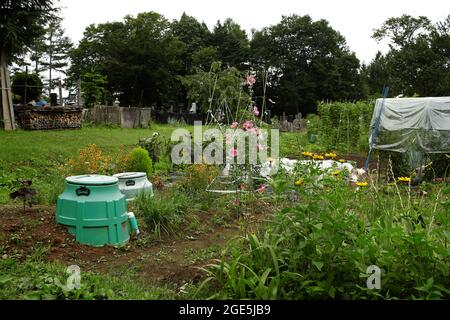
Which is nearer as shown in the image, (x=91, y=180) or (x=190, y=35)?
(x=91, y=180)

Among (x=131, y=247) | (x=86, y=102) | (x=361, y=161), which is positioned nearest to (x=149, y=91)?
(x=86, y=102)

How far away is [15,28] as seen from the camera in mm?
12234

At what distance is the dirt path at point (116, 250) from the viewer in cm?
321

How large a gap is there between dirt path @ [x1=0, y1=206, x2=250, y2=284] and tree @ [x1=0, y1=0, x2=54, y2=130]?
8.95 meters

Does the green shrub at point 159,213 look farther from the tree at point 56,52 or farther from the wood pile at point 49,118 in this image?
the tree at point 56,52

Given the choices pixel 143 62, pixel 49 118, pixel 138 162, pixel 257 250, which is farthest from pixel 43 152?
pixel 143 62

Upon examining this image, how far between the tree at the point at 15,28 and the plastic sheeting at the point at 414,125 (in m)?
9.66

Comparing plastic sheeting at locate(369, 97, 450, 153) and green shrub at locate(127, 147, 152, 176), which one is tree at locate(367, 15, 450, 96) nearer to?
plastic sheeting at locate(369, 97, 450, 153)

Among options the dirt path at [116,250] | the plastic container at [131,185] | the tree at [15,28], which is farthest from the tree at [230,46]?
the dirt path at [116,250]

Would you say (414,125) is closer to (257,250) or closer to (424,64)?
(257,250)

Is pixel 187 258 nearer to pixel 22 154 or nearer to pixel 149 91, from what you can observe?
pixel 22 154

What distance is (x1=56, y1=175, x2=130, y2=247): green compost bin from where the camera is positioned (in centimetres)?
359

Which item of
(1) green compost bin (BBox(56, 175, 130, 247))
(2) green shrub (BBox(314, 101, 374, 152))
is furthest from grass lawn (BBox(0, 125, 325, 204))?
(2) green shrub (BBox(314, 101, 374, 152))

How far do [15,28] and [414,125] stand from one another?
35.3 ft
